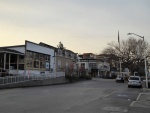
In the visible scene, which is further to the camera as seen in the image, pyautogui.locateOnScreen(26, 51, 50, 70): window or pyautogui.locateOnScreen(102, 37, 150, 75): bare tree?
pyautogui.locateOnScreen(102, 37, 150, 75): bare tree

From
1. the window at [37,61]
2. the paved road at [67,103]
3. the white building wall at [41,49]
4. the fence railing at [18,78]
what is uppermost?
the white building wall at [41,49]

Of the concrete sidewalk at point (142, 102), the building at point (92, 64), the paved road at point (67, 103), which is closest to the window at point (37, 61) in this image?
the paved road at point (67, 103)

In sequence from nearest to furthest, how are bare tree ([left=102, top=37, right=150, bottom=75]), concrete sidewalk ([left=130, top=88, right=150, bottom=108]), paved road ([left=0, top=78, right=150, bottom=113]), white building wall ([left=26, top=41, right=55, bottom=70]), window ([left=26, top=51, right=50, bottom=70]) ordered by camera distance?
paved road ([left=0, top=78, right=150, bottom=113]) → concrete sidewalk ([left=130, top=88, right=150, bottom=108]) → window ([left=26, top=51, right=50, bottom=70]) → white building wall ([left=26, top=41, right=55, bottom=70]) → bare tree ([left=102, top=37, right=150, bottom=75])

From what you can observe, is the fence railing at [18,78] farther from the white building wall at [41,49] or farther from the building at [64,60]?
the building at [64,60]

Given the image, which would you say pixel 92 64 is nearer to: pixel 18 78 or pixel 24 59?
pixel 24 59

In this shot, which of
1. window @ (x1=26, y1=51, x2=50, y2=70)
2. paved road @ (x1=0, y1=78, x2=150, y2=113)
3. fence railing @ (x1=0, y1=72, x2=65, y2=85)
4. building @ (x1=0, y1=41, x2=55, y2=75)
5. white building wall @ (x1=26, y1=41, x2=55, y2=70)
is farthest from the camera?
white building wall @ (x1=26, y1=41, x2=55, y2=70)

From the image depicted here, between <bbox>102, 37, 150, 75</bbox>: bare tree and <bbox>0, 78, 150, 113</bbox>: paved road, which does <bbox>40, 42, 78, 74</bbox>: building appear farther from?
<bbox>0, 78, 150, 113</bbox>: paved road

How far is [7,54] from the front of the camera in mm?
45156

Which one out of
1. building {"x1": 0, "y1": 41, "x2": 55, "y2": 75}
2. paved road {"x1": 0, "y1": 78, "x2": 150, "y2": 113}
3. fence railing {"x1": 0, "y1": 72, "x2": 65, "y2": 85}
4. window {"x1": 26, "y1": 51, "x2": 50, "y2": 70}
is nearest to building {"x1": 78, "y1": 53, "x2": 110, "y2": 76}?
window {"x1": 26, "y1": 51, "x2": 50, "y2": 70}

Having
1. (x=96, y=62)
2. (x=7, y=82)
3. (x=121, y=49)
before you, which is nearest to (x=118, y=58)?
(x=121, y=49)

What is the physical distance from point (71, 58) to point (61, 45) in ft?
189

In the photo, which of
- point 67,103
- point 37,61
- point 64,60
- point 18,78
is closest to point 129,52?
point 64,60

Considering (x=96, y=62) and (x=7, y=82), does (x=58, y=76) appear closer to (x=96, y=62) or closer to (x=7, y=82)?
(x=7, y=82)

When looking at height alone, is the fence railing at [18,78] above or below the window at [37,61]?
below
